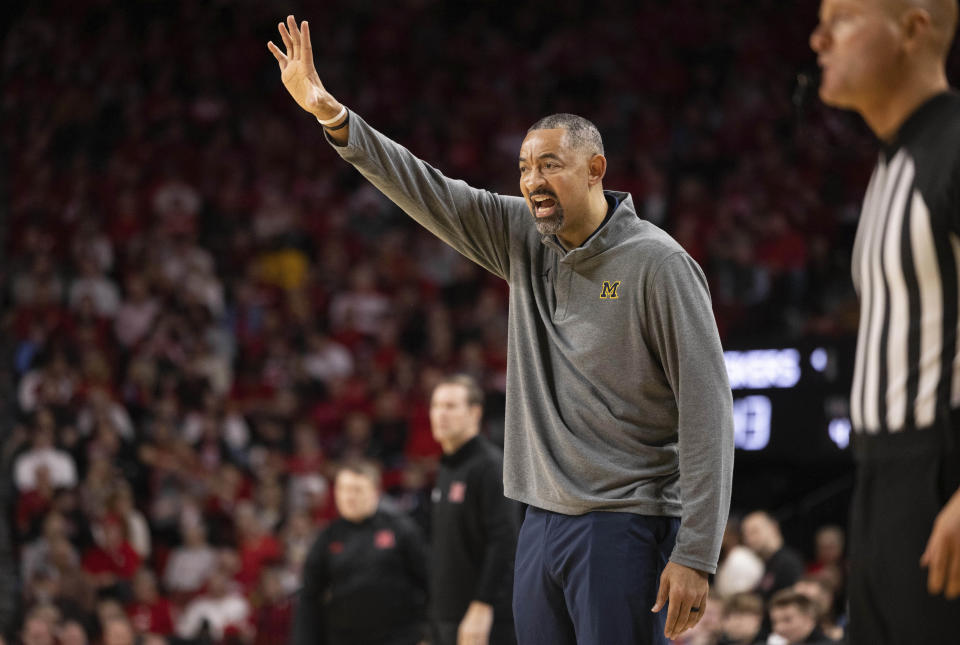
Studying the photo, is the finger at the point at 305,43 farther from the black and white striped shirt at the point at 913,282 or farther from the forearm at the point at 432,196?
the black and white striped shirt at the point at 913,282

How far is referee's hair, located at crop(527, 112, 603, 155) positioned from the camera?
3.64 metres

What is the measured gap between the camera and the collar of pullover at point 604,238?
3.63 metres

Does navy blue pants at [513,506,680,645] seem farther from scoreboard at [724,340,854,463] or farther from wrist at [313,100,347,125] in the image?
scoreboard at [724,340,854,463]

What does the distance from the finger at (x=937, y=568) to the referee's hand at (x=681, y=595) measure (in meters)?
1.04

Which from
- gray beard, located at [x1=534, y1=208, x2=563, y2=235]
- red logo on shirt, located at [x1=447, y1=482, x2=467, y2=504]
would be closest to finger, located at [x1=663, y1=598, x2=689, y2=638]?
gray beard, located at [x1=534, y1=208, x2=563, y2=235]

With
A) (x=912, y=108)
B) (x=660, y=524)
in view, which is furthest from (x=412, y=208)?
(x=912, y=108)

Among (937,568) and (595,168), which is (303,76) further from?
(937,568)

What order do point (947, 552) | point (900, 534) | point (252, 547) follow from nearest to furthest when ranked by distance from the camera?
point (947, 552)
point (900, 534)
point (252, 547)

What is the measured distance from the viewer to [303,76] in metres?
3.56

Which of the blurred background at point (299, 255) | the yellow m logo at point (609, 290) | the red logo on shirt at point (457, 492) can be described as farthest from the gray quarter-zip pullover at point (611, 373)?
the blurred background at point (299, 255)

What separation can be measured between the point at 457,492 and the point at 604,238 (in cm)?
A: 323

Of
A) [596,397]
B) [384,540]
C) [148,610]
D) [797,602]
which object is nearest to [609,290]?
[596,397]

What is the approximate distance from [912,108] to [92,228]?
1226 centimetres

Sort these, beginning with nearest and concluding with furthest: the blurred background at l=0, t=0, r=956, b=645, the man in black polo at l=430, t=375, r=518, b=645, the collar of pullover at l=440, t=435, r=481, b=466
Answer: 1. the man in black polo at l=430, t=375, r=518, b=645
2. the collar of pullover at l=440, t=435, r=481, b=466
3. the blurred background at l=0, t=0, r=956, b=645
